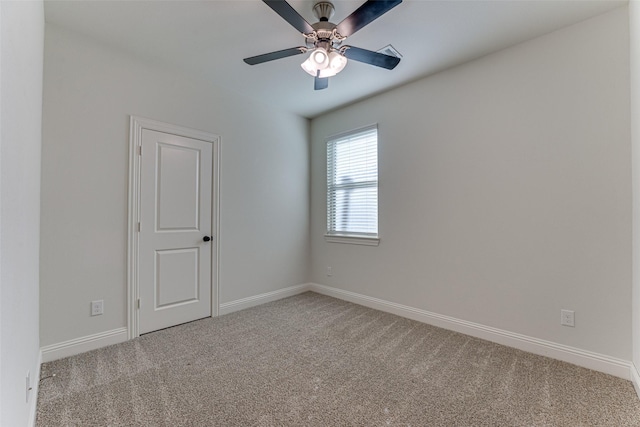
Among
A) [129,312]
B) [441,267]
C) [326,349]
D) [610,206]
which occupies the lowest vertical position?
[326,349]

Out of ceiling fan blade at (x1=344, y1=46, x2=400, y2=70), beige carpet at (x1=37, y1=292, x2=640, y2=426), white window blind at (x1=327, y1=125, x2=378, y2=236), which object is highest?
ceiling fan blade at (x1=344, y1=46, x2=400, y2=70)

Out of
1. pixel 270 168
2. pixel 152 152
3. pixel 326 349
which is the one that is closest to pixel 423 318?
pixel 326 349

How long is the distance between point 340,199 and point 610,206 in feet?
8.69

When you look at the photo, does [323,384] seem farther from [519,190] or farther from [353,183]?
[353,183]

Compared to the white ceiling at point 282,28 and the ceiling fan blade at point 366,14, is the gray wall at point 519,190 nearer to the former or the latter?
the white ceiling at point 282,28

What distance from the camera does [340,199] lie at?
397cm

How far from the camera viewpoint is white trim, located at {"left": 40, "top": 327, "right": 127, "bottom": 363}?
2.22 m

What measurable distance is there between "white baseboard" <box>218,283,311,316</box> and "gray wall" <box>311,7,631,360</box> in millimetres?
1220

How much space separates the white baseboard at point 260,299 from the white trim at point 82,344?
0.99 m

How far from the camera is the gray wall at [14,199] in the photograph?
965 mm

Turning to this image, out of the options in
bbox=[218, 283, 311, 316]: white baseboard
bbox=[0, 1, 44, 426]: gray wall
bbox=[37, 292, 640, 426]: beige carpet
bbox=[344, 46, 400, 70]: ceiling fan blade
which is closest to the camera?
bbox=[0, 1, 44, 426]: gray wall

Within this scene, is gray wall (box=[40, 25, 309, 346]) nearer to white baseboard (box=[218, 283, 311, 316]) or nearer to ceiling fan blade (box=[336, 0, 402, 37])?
white baseboard (box=[218, 283, 311, 316])

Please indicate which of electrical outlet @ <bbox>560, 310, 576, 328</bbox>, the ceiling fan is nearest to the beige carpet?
electrical outlet @ <bbox>560, 310, 576, 328</bbox>

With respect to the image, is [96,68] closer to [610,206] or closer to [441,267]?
[441,267]
